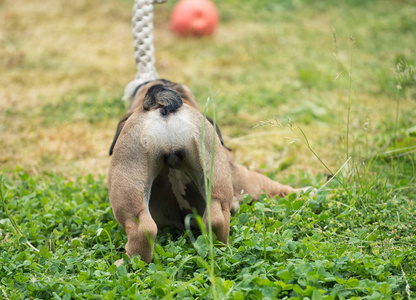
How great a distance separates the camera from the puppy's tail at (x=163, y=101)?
2.94 metres

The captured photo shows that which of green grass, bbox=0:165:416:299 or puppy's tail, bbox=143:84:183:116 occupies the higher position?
puppy's tail, bbox=143:84:183:116

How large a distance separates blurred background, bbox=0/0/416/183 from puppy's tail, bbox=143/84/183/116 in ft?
3.05

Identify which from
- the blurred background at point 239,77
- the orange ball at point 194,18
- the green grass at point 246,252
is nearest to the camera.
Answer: the green grass at point 246,252

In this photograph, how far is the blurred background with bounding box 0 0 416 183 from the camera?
16.7 feet

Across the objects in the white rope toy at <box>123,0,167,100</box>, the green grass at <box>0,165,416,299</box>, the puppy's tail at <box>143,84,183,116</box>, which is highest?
the white rope toy at <box>123,0,167,100</box>

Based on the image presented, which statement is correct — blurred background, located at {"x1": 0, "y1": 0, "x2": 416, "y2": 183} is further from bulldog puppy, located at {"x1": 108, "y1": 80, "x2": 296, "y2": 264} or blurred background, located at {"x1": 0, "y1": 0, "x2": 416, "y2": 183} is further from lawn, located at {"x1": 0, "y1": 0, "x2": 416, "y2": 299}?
bulldog puppy, located at {"x1": 108, "y1": 80, "x2": 296, "y2": 264}

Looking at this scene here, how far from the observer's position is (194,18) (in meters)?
8.43

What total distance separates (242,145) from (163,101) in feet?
→ 8.30

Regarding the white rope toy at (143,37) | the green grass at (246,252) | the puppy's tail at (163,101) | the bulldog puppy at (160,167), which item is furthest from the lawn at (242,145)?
the white rope toy at (143,37)

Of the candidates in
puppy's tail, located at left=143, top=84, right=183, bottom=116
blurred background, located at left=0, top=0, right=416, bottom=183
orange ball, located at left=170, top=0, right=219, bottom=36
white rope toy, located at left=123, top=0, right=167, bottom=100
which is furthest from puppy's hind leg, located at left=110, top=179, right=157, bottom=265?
orange ball, located at left=170, top=0, right=219, bottom=36

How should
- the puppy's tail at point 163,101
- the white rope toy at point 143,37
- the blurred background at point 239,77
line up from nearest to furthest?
1. the puppy's tail at point 163,101
2. the white rope toy at point 143,37
3. the blurred background at point 239,77

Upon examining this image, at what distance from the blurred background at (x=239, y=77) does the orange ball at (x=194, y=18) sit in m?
0.16

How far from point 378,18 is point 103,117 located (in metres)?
5.86

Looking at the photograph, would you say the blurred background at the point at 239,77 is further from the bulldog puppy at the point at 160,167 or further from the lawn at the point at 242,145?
the bulldog puppy at the point at 160,167
